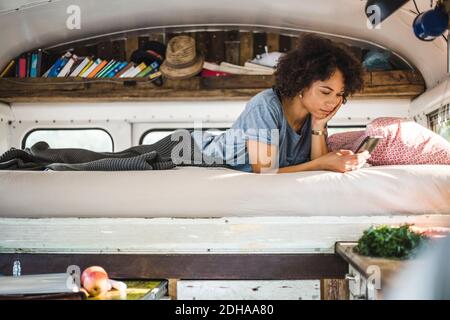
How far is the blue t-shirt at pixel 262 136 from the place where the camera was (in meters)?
1.43

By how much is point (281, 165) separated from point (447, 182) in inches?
19.2

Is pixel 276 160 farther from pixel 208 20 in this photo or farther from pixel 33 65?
pixel 33 65

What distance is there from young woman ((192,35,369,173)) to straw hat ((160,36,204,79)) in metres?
1.01

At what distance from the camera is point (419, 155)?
1.41m

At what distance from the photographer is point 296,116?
157 centimetres

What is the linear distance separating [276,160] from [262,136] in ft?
0.27

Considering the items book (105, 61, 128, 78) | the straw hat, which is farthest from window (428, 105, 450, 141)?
book (105, 61, 128, 78)

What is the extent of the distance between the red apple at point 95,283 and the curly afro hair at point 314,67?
2.71 feet

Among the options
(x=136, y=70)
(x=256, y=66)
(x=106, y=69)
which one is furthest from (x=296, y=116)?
(x=106, y=69)

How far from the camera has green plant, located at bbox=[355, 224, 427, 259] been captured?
104 centimetres

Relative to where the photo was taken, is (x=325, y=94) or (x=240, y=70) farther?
(x=240, y=70)

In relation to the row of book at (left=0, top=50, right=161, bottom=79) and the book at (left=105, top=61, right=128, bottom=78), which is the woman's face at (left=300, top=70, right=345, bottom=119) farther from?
the book at (left=105, top=61, right=128, bottom=78)

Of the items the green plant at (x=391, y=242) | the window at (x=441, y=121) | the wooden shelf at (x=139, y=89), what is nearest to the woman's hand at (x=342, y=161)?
the green plant at (x=391, y=242)

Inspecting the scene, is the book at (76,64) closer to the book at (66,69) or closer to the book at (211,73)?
the book at (66,69)
